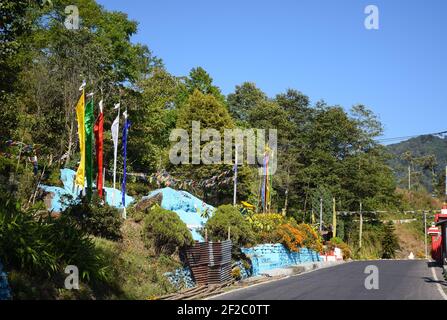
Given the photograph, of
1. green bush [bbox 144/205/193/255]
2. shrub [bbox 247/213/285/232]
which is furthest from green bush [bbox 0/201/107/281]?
shrub [bbox 247/213/285/232]

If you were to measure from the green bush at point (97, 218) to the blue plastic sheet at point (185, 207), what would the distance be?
6807 mm

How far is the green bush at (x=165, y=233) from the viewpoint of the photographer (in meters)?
20.3

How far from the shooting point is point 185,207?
96.4ft

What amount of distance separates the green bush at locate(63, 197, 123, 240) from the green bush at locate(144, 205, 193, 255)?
4.21 feet

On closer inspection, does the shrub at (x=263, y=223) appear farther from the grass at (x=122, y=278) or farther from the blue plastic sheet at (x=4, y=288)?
the blue plastic sheet at (x=4, y=288)

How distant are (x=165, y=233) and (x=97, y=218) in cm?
269

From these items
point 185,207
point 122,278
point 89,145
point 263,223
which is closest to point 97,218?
point 89,145

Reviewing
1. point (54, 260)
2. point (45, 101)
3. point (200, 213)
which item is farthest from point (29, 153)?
point (54, 260)

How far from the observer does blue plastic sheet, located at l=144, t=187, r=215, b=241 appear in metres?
27.8

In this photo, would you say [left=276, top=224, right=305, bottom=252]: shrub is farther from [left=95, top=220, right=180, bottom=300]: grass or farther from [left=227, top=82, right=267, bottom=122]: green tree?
[left=227, top=82, right=267, bottom=122]: green tree

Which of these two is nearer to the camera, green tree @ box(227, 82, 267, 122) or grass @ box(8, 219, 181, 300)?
grass @ box(8, 219, 181, 300)
